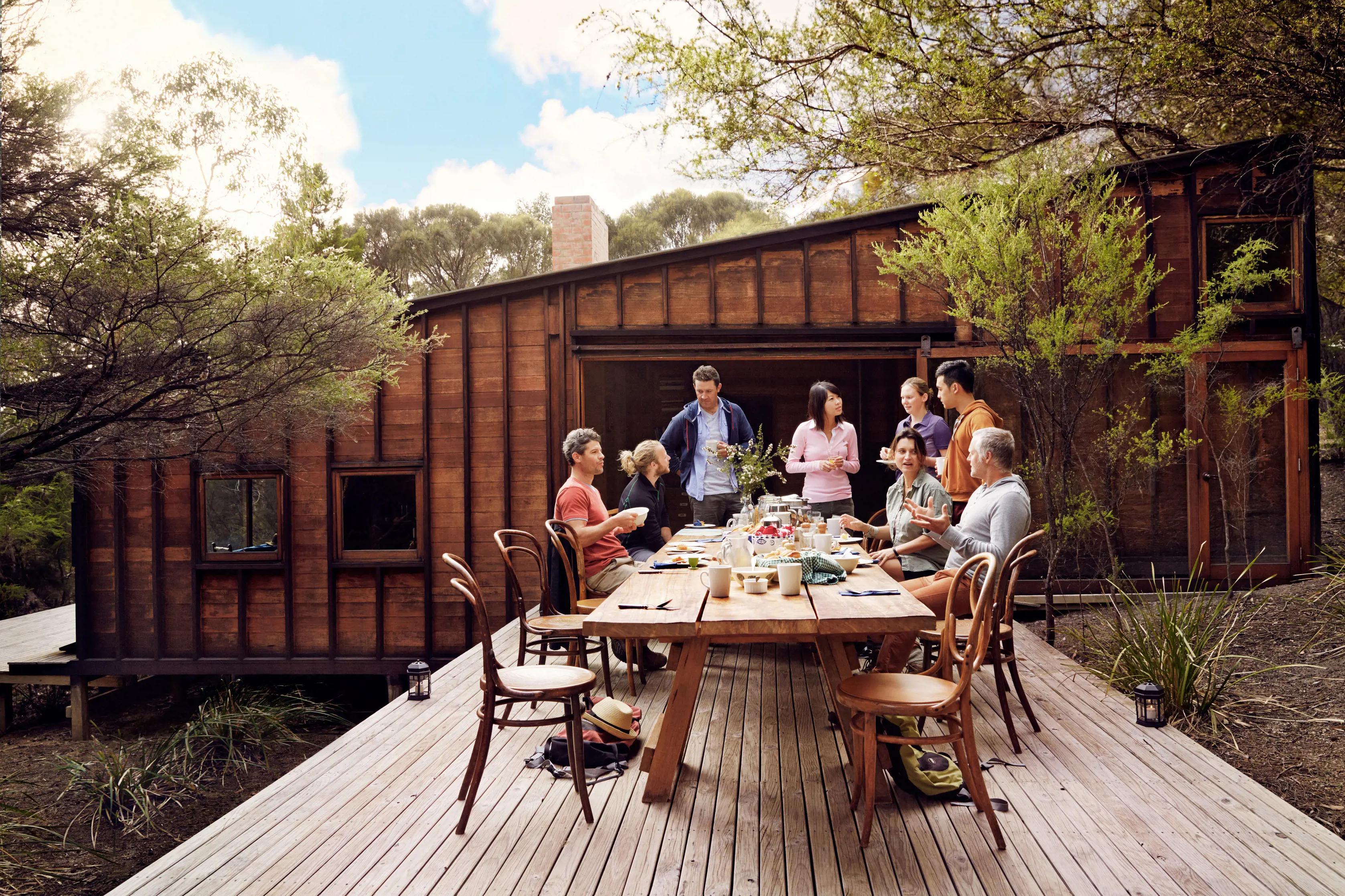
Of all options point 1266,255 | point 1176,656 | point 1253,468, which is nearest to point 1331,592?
point 1253,468

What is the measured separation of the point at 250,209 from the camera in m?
7.11

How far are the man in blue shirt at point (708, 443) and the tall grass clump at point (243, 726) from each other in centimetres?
475

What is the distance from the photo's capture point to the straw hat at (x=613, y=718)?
3.53 meters

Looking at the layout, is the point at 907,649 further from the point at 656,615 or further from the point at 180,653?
the point at 180,653

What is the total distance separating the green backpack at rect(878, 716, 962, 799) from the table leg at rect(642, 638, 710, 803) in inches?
27.8

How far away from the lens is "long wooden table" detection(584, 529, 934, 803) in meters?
2.66

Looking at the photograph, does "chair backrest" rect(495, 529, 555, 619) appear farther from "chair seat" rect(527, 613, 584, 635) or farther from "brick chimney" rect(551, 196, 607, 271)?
"brick chimney" rect(551, 196, 607, 271)

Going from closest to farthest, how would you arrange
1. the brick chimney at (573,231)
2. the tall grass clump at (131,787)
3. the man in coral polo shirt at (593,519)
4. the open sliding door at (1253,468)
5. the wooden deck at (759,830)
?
the wooden deck at (759,830), the man in coral polo shirt at (593,519), the tall grass clump at (131,787), the open sliding door at (1253,468), the brick chimney at (573,231)

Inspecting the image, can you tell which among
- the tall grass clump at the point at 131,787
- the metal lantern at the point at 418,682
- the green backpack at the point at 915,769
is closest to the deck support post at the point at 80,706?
the tall grass clump at the point at 131,787

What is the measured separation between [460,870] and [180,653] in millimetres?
6593

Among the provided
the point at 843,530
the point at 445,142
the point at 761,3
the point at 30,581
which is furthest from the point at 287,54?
the point at 843,530

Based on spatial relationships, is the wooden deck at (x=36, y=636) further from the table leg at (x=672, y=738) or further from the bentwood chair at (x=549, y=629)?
the table leg at (x=672, y=738)

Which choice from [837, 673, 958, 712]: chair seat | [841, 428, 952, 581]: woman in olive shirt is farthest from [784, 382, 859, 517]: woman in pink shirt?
[837, 673, 958, 712]: chair seat

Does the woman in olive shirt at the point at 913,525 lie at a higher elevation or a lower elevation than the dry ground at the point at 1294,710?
higher
